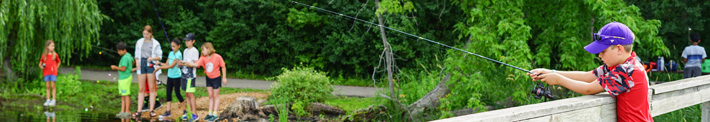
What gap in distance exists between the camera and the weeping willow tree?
11.5 metres

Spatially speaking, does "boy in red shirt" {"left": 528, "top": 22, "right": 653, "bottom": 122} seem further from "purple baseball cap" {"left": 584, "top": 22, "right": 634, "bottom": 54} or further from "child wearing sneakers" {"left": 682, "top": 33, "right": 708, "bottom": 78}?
"child wearing sneakers" {"left": 682, "top": 33, "right": 708, "bottom": 78}

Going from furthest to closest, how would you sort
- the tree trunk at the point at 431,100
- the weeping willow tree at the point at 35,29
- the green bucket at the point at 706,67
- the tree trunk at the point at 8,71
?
1. the tree trunk at the point at 8,71
2. the weeping willow tree at the point at 35,29
3. the green bucket at the point at 706,67
4. the tree trunk at the point at 431,100

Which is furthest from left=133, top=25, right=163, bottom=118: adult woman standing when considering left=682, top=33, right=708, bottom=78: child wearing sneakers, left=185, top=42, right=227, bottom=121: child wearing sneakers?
left=682, top=33, right=708, bottom=78: child wearing sneakers

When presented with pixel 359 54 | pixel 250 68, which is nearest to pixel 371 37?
pixel 359 54

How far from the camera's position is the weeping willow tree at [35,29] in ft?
37.7

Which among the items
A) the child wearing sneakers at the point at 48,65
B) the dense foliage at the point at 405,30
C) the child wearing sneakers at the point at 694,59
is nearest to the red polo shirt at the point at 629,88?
the dense foliage at the point at 405,30

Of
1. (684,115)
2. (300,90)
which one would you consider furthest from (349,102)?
(684,115)

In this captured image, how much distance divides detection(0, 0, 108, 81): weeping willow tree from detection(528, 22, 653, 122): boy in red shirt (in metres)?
10.5

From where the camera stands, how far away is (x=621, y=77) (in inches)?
120

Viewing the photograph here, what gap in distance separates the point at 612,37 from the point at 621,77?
0.18 meters

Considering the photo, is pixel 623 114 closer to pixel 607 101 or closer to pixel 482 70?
pixel 607 101

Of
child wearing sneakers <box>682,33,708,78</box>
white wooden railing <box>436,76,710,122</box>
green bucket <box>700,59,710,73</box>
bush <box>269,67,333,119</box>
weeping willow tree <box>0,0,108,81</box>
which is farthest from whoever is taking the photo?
weeping willow tree <box>0,0,108,81</box>

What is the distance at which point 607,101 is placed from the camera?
3.12m

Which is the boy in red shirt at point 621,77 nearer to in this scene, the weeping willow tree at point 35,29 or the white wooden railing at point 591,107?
the white wooden railing at point 591,107
